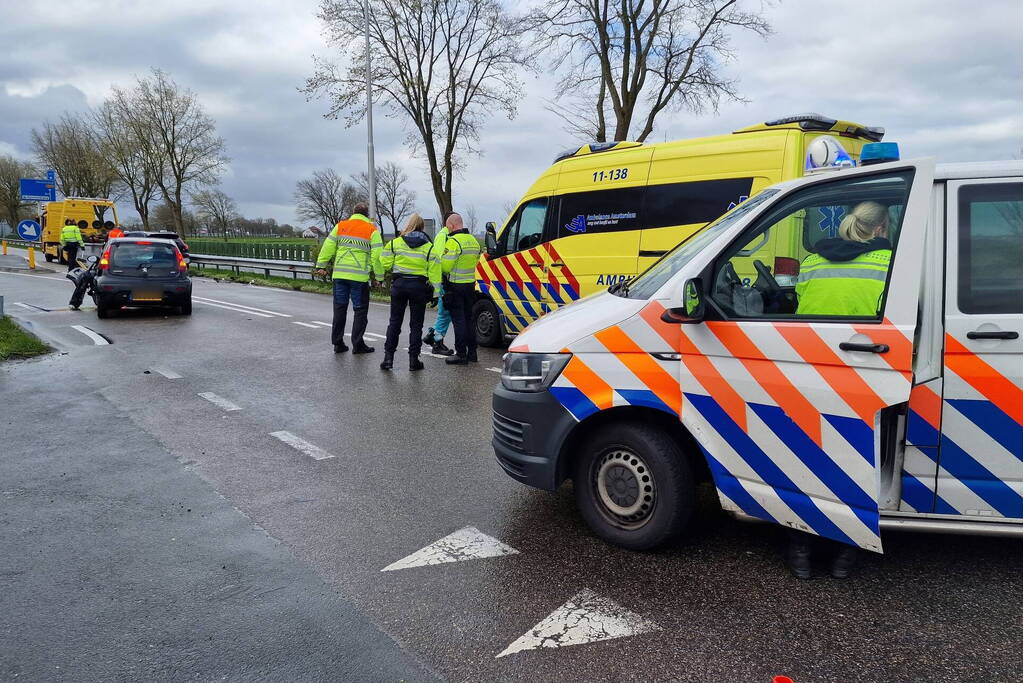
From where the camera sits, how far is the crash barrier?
4512 centimetres

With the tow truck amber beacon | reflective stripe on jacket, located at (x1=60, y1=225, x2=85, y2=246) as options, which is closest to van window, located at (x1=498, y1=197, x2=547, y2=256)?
the tow truck amber beacon

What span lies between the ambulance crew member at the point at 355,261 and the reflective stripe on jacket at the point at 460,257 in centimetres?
129

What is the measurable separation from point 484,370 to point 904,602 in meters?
6.03

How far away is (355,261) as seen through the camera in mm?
10078

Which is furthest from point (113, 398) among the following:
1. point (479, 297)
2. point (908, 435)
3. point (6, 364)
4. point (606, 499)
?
point (908, 435)

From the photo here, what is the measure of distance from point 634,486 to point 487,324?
6846mm

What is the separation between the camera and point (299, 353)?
1006cm

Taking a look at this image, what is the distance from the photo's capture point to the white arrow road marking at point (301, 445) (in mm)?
5445

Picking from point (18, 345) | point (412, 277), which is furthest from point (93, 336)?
point (412, 277)

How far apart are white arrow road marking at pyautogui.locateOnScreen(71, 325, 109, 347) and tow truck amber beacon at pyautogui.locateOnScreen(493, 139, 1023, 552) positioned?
30.9 ft

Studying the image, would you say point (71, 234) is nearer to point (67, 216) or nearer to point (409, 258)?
point (67, 216)

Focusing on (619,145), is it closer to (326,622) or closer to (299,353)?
(299,353)

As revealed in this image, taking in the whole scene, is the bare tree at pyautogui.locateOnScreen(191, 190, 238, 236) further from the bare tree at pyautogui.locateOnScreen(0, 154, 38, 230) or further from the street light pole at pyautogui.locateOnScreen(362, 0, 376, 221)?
the street light pole at pyautogui.locateOnScreen(362, 0, 376, 221)

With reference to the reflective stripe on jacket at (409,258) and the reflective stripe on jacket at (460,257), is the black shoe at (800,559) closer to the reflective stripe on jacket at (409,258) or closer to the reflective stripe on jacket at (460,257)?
the reflective stripe on jacket at (409,258)
